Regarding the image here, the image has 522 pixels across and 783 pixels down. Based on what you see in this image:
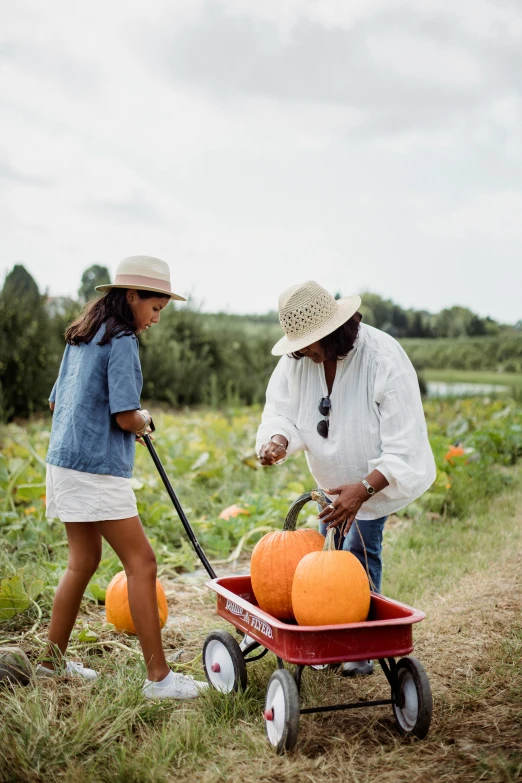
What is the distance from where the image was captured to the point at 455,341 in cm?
1326

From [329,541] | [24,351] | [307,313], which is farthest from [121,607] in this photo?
[24,351]

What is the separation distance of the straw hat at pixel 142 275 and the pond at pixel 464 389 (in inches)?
401

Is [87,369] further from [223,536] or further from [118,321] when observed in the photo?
[223,536]

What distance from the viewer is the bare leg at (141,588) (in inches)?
123

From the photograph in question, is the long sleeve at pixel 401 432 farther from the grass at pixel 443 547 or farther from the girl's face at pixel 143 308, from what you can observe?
the grass at pixel 443 547

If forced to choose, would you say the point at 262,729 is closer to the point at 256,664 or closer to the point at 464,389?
the point at 256,664

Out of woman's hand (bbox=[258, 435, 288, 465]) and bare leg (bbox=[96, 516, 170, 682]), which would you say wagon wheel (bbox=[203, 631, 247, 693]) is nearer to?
bare leg (bbox=[96, 516, 170, 682])

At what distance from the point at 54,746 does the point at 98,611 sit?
1714 millimetres

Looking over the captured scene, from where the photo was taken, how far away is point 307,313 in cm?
310

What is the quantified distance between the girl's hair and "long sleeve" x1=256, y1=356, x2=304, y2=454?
64 centimetres

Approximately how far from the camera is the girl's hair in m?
3.07

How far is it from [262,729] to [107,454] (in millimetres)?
1189

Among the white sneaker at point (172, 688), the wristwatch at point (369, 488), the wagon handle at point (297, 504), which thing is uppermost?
the wristwatch at point (369, 488)

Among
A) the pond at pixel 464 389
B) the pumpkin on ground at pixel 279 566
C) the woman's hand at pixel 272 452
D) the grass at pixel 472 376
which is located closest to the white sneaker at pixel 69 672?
the pumpkin on ground at pixel 279 566
